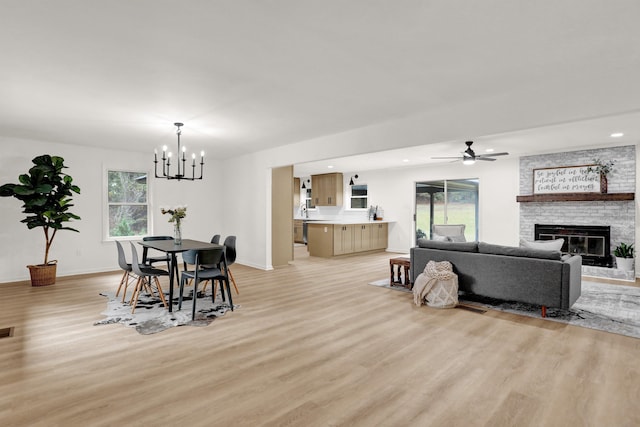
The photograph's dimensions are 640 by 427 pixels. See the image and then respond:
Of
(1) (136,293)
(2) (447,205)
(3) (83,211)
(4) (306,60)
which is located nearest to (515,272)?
(4) (306,60)

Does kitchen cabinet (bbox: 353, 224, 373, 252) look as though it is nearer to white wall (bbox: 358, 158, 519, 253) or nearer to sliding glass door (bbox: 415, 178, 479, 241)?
white wall (bbox: 358, 158, 519, 253)

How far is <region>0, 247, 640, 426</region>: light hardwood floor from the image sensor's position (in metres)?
2.15

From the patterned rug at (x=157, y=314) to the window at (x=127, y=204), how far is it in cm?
269

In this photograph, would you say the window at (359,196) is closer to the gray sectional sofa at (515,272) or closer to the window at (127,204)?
the gray sectional sofa at (515,272)

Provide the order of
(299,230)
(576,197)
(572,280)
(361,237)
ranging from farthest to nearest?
1. (299,230)
2. (361,237)
3. (576,197)
4. (572,280)

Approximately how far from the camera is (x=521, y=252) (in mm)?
4293

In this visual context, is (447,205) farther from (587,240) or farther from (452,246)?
(452,246)

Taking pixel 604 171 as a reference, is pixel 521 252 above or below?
below

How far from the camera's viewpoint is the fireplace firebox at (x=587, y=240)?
650 cm

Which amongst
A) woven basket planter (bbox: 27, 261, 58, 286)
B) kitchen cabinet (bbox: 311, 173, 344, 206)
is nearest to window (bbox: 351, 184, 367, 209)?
kitchen cabinet (bbox: 311, 173, 344, 206)

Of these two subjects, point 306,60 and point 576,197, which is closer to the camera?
point 306,60

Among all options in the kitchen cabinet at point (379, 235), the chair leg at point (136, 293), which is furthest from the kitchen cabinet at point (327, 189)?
the chair leg at point (136, 293)

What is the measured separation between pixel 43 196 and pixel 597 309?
8084mm

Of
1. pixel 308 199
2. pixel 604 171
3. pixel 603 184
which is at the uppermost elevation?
pixel 604 171
